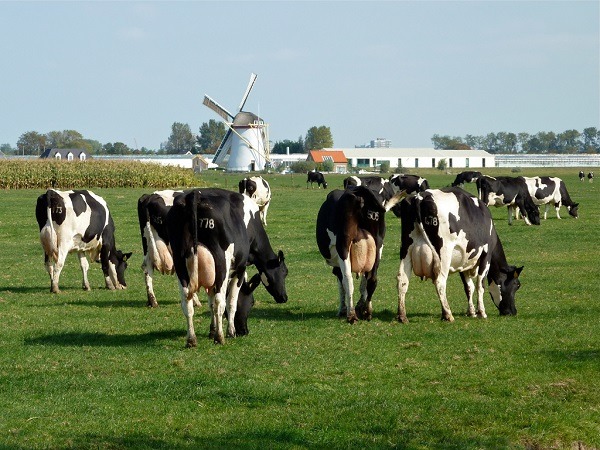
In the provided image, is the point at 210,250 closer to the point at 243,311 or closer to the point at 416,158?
the point at 243,311

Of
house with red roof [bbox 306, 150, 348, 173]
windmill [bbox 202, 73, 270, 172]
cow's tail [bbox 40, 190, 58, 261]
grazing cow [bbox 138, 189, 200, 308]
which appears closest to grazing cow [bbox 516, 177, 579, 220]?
cow's tail [bbox 40, 190, 58, 261]

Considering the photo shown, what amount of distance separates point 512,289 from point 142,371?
277 inches

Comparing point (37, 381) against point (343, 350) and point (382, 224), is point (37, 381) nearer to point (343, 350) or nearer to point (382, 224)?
point (343, 350)

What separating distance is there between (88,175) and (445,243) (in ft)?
190

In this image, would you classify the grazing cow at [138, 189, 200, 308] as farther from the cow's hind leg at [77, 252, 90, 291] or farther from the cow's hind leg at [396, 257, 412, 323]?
the cow's hind leg at [396, 257, 412, 323]

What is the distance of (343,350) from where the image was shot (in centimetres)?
1259

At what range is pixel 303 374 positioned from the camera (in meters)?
11.1

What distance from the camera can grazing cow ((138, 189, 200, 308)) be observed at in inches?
661

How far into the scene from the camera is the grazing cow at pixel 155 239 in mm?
16781

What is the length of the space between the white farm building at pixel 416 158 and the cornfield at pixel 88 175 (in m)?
114

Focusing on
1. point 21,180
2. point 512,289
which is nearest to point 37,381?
point 512,289

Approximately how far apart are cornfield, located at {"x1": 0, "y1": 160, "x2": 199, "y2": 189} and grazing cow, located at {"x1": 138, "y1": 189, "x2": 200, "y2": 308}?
51963mm

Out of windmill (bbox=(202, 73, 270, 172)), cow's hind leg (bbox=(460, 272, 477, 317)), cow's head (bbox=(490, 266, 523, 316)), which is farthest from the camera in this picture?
windmill (bbox=(202, 73, 270, 172))

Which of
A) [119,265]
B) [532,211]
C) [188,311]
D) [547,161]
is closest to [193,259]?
[188,311]
